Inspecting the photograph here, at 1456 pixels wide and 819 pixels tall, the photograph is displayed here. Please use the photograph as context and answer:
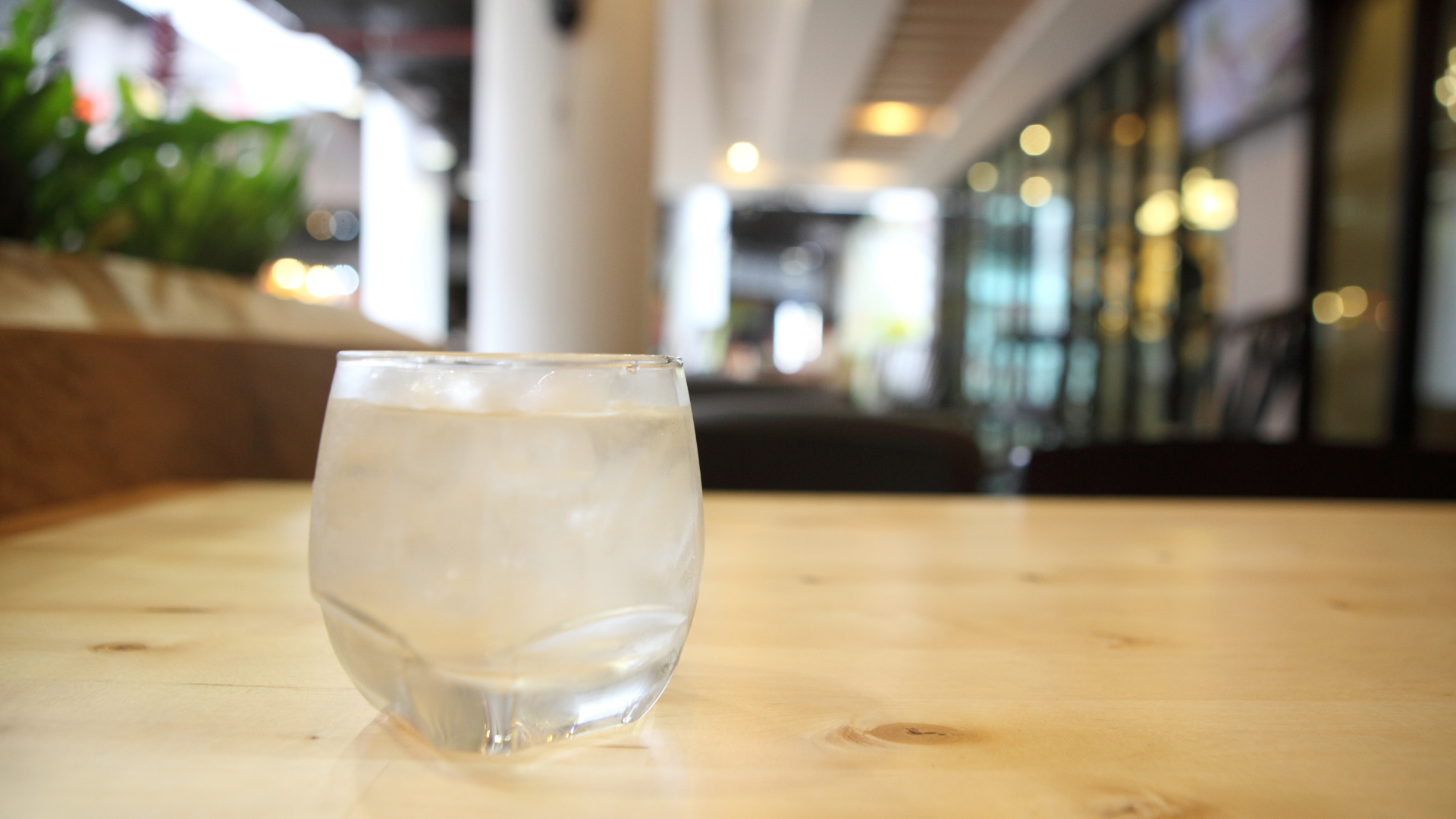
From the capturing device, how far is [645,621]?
241 mm

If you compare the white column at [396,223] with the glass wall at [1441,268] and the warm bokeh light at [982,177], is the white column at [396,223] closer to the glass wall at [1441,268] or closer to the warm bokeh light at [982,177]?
the warm bokeh light at [982,177]

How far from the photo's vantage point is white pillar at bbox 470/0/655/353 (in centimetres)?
209

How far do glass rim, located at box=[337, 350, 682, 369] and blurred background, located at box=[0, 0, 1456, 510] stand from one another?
0.15 meters

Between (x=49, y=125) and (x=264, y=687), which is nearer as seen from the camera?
(x=264, y=687)

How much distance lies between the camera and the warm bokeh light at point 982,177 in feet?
25.8

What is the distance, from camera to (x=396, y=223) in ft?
24.4

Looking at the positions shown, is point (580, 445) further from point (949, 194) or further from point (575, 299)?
point (949, 194)

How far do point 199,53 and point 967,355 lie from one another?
257 inches

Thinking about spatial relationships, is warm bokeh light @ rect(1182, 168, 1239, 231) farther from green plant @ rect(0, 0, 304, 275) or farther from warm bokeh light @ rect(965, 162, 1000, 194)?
green plant @ rect(0, 0, 304, 275)

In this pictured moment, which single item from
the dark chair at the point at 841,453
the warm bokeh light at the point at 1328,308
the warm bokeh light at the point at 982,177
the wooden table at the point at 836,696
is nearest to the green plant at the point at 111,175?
the wooden table at the point at 836,696

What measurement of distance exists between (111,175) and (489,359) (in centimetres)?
95

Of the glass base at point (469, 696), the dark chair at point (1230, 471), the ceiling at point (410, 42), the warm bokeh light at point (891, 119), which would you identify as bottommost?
the dark chair at point (1230, 471)

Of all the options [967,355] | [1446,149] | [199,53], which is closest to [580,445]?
[1446,149]

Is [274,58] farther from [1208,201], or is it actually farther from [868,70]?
[1208,201]
